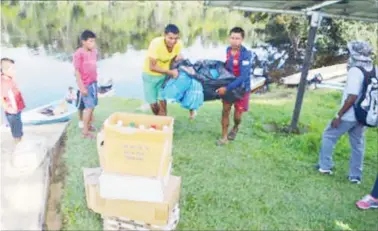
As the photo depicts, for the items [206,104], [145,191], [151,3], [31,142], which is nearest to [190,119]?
[206,104]

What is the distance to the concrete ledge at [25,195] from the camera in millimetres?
3135

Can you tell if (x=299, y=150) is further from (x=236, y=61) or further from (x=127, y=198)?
(x=127, y=198)

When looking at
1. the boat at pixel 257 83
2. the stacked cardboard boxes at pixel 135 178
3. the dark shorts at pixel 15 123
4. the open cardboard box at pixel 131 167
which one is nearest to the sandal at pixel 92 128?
the dark shorts at pixel 15 123

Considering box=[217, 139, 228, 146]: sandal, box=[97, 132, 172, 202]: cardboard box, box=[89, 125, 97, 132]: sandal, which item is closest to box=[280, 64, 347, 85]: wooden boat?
box=[217, 139, 228, 146]: sandal

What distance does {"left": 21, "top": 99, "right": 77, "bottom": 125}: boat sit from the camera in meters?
5.70

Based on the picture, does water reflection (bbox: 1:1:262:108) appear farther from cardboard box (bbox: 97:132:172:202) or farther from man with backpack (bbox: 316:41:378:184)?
man with backpack (bbox: 316:41:378:184)

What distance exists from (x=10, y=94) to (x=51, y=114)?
178 centimetres

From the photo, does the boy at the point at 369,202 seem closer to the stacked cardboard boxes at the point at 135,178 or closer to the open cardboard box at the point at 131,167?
the stacked cardboard boxes at the point at 135,178

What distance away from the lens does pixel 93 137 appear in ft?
15.8

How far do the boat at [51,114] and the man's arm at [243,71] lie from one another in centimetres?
254

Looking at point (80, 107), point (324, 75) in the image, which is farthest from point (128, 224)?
point (324, 75)

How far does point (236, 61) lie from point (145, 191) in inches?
86.9

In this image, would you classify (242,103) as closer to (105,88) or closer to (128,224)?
(128,224)

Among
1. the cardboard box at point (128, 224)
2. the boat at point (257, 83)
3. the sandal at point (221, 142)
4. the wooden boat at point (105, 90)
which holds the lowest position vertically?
the boat at point (257, 83)
